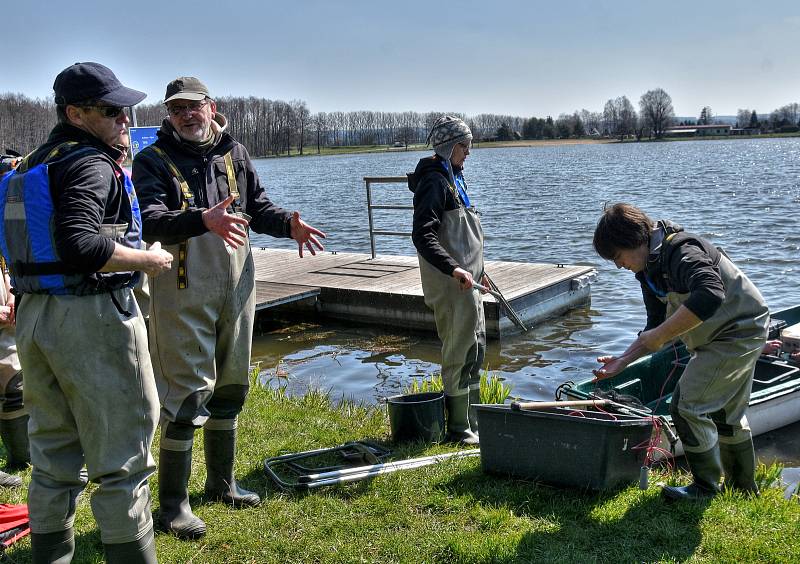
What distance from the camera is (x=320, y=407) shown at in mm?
6941

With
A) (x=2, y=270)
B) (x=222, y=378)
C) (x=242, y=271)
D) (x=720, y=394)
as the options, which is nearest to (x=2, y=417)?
(x=2, y=270)

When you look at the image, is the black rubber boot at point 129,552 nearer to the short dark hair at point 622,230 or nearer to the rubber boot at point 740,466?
the short dark hair at point 622,230

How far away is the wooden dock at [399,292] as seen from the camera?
1120 centimetres

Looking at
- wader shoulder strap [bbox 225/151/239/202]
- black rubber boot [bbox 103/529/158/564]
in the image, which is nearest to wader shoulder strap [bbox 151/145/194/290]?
wader shoulder strap [bbox 225/151/239/202]

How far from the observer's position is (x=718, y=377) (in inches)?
164

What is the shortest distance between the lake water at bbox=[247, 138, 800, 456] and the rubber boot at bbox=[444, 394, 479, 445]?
10.9 feet

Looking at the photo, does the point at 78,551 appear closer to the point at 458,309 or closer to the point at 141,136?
the point at 458,309

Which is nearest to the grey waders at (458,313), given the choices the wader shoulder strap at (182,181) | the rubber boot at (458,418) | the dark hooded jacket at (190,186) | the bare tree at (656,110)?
the rubber boot at (458,418)

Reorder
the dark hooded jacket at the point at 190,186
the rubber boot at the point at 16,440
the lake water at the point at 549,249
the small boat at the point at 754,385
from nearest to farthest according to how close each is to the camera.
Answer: the dark hooded jacket at the point at 190,186 < the rubber boot at the point at 16,440 < the small boat at the point at 754,385 < the lake water at the point at 549,249

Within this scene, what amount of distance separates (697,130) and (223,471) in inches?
6951

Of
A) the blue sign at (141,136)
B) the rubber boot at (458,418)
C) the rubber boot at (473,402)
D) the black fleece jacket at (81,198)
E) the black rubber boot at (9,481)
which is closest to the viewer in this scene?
the black fleece jacket at (81,198)

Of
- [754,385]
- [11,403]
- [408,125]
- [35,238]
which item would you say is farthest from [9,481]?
[408,125]

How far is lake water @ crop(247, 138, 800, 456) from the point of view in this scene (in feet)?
33.0

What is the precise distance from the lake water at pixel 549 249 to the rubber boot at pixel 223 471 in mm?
4504
